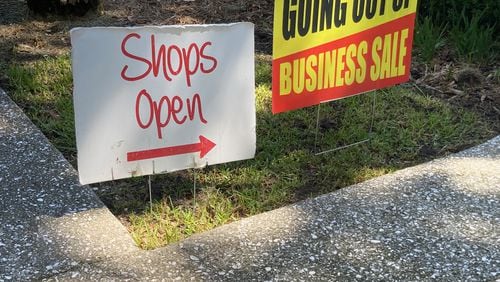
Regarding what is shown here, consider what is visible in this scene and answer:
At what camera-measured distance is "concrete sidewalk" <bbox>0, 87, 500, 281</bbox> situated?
246 centimetres

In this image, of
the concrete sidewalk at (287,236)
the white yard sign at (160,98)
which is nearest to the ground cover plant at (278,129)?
the concrete sidewalk at (287,236)

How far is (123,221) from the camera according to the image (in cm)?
284

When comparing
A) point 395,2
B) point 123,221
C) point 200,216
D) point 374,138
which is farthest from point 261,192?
point 395,2

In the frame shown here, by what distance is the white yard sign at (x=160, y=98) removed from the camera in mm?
2557

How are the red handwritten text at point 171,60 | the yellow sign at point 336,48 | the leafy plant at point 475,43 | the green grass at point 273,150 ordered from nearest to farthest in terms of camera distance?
the red handwritten text at point 171,60 → the green grass at point 273,150 → the yellow sign at point 336,48 → the leafy plant at point 475,43

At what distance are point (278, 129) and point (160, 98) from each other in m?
1.17

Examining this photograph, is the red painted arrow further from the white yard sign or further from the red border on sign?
the red border on sign

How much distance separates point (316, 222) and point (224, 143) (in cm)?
50

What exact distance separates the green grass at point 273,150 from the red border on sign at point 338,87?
1.04 ft

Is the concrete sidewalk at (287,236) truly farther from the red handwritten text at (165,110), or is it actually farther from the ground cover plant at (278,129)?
the red handwritten text at (165,110)

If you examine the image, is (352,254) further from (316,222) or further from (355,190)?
(355,190)

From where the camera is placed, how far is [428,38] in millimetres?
4836

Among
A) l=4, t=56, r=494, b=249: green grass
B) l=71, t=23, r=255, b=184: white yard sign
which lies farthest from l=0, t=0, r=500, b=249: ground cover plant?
l=71, t=23, r=255, b=184: white yard sign

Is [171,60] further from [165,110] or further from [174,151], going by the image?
[174,151]
